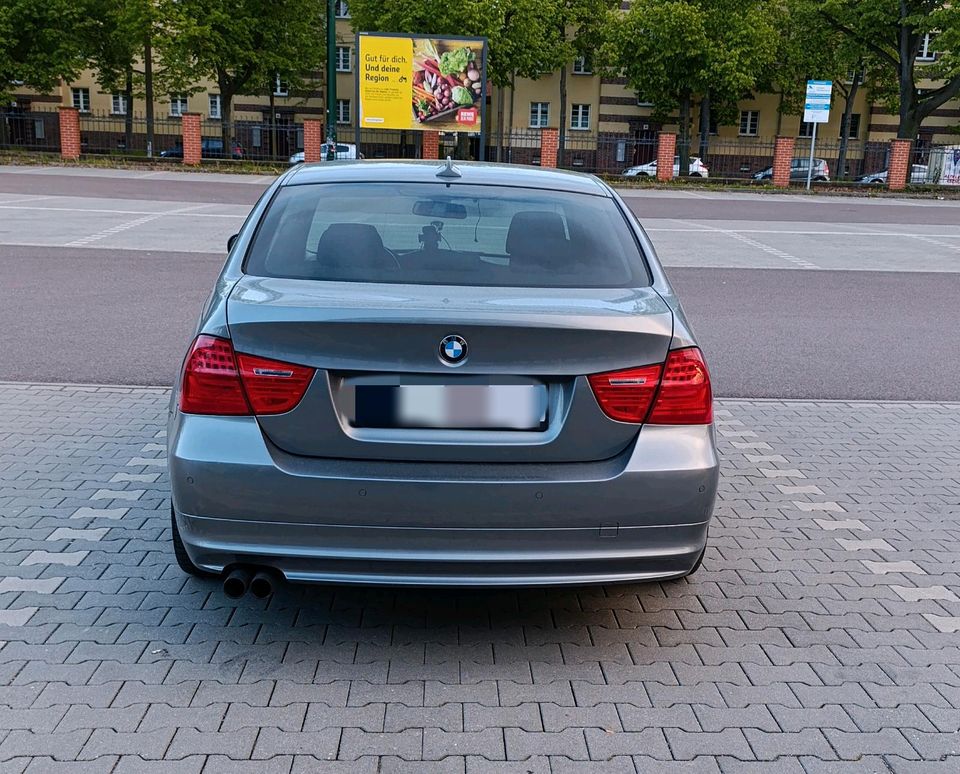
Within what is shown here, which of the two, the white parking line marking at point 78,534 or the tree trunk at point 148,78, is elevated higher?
the tree trunk at point 148,78

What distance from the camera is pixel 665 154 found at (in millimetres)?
41750

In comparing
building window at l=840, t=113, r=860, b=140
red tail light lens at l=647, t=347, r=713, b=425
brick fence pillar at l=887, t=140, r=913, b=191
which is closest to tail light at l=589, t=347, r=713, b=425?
red tail light lens at l=647, t=347, r=713, b=425

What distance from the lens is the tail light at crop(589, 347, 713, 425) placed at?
11.3 feet

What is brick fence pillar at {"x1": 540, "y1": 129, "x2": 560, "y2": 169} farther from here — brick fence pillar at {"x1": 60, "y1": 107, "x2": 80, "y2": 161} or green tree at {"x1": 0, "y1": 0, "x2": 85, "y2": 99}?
green tree at {"x1": 0, "y1": 0, "x2": 85, "y2": 99}

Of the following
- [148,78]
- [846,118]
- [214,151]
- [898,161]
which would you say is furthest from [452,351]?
[846,118]

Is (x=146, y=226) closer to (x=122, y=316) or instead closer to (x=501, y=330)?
(x=122, y=316)

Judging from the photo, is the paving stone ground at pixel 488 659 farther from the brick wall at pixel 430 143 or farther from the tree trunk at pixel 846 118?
the tree trunk at pixel 846 118

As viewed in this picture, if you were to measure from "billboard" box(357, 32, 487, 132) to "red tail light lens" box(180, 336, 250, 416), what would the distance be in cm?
3307

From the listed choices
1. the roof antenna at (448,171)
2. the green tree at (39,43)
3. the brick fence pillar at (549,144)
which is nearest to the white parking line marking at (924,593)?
the roof antenna at (448,171)

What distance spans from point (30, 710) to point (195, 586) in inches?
41.4

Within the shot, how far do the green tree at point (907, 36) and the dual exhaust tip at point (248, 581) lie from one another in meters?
45.4

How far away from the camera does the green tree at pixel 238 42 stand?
4525 cm

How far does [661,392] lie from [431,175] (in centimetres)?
155

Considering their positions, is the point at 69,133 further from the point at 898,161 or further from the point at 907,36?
the point at 907,36
